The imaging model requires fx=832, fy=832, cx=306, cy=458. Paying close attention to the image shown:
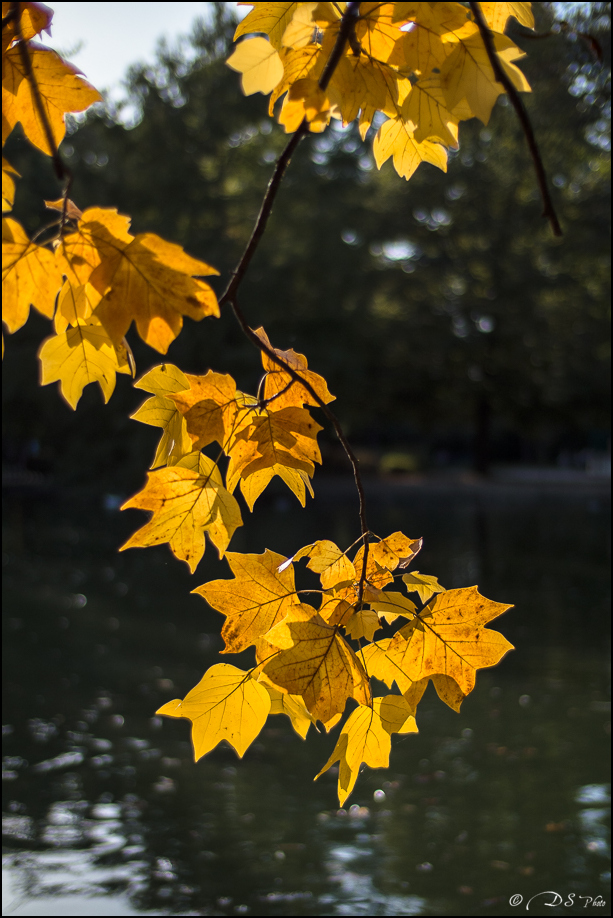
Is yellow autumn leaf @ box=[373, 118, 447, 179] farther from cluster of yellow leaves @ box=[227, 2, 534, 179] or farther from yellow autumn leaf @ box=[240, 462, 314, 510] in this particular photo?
yellow autumn leaf @ box=[240, 462, 314, 510]

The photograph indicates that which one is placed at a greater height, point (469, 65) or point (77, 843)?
point (469, 65)

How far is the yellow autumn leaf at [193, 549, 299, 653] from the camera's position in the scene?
1054 millimetres

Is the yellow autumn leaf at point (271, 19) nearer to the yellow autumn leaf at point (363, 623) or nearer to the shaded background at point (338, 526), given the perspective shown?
the shaded background at point (338, 526)

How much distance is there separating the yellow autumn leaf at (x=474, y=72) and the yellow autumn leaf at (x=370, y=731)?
72 centimetres

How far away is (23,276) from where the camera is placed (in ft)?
3.06

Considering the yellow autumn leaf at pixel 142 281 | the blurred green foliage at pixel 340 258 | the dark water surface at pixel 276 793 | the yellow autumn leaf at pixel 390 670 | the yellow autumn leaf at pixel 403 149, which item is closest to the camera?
the yellow autumn leaf at pixel 142 281

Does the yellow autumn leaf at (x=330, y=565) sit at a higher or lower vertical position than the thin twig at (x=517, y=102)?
lower

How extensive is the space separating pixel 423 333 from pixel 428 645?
79.9 ft

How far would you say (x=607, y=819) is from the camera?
4.37 meters

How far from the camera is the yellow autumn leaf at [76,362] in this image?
41.7 inches

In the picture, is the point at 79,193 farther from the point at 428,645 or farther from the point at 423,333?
the point at 428,645

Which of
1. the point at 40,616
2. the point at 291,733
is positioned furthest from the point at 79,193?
the point at 291,733

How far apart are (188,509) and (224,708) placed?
249 mm

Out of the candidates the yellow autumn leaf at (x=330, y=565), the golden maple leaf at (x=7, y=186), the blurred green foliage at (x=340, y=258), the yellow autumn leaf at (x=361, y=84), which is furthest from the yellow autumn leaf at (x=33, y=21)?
the blurred green foliage at (x=340, y=258)
